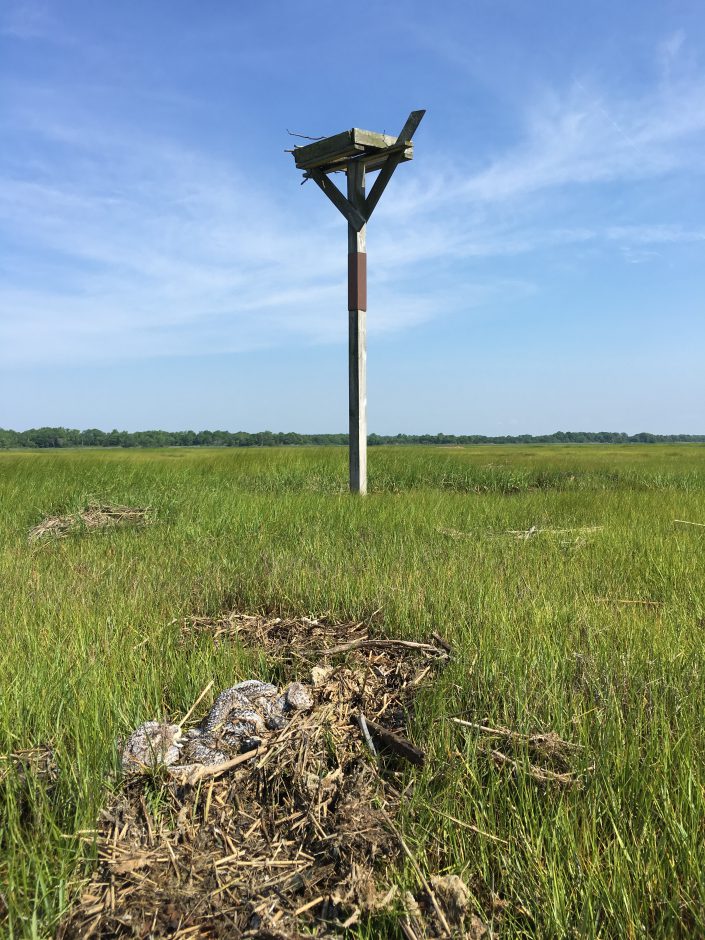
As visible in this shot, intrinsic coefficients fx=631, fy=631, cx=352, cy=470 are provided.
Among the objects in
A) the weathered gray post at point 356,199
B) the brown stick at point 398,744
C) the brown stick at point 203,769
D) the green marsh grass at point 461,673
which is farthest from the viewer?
the weathered gray post at point 356,199

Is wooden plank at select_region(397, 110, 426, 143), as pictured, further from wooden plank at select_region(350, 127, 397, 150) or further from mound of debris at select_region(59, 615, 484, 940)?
mound of debris at select_region(59, 615, 484, 940)

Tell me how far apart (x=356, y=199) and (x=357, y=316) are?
1.63 m

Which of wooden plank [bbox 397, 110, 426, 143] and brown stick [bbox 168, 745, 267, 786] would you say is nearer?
brown stick [bbox 168, 745, 267, 786]

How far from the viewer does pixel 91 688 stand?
2656mm

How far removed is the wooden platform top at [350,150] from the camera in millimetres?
8344

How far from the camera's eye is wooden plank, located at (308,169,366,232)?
346 inches

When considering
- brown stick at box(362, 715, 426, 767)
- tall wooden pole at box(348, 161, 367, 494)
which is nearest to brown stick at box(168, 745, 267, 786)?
brown stick at box(362, 715, 426, 767)

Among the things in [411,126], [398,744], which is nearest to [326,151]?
Result: [411,126]

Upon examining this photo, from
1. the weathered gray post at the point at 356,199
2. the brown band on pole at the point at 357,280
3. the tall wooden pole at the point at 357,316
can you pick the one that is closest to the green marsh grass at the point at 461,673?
the tall wooden pole at the point at 357,316

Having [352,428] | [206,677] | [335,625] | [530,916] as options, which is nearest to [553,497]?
→ [352,428]

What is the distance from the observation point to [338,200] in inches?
350

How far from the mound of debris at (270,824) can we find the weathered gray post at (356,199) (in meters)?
6.49

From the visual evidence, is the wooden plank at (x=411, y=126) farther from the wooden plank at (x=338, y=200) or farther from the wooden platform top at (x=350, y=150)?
the wooden plank at (x=338, y=200)

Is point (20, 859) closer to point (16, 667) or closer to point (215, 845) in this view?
point (215, 845)
